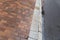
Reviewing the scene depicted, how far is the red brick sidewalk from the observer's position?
4.49ft

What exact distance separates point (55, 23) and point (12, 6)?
0.92 meters

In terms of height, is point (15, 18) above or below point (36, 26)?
above

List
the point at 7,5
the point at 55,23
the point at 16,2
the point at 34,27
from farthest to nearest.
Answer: the point at 16,2
the point at 7,5
the point at 34,27
the point at 55,23

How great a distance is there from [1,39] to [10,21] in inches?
14.0

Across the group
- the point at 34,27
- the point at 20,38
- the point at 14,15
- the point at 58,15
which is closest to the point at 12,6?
the point at 14,15

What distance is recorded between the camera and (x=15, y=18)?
5.44ft

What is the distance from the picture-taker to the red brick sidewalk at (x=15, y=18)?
4.49 feet

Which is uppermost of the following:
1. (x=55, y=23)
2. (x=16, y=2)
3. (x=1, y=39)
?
(x=16, y=2)

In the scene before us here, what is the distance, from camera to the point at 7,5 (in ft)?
6.28

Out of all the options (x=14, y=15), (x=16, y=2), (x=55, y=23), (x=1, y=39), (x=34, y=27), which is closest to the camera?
(x=55, y=23)

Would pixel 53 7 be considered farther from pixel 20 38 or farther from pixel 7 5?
pixel 7 5

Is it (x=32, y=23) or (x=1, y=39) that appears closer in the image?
(x=1, y=39)

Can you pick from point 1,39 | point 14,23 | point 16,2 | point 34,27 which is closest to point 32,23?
point 34,27

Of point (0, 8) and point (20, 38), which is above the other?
point (0, 8)
